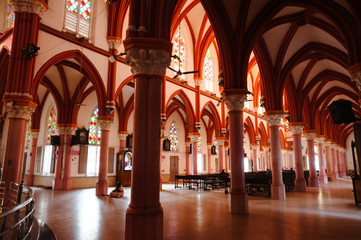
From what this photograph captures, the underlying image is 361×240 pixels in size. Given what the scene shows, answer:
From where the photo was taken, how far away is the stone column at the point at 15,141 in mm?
9654

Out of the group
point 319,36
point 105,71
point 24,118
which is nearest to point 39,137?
point 105,71

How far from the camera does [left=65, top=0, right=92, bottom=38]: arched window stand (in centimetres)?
1369

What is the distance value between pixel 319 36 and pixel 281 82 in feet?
11.0

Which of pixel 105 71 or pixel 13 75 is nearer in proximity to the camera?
pixel 13 75

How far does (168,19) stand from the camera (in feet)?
21.7

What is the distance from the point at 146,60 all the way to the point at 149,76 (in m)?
0.38

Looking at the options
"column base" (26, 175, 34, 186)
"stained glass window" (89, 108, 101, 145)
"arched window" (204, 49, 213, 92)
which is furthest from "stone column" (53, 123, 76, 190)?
"arched window" (204, 49, 213, 92)

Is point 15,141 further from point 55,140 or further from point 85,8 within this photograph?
point 85,8

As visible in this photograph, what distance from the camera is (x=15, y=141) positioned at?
10.0 m

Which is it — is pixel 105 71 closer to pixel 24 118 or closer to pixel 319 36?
pixel 24 118

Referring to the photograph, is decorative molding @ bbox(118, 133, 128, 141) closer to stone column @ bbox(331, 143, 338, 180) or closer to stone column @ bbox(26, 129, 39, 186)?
stone column @ bbox(26, 129, 39, 186)

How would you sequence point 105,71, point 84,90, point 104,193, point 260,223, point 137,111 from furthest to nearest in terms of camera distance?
point 84,90 < point 105,71 < point 104,193 < point 260,223 < point 137,111

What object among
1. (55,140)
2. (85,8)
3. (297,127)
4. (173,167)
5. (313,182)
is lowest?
(313,182)

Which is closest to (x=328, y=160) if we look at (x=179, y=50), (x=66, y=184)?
(x=179, y=50)
